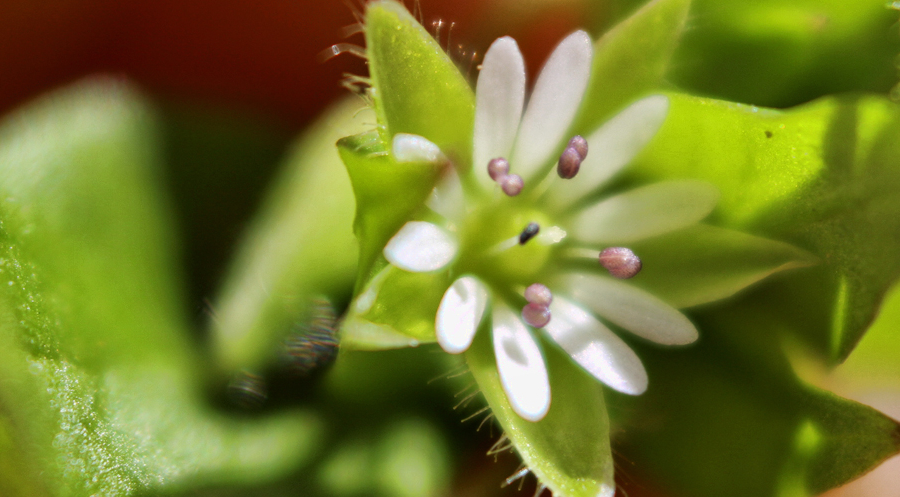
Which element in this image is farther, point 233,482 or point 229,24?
point 229,24

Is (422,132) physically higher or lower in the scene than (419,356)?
higher

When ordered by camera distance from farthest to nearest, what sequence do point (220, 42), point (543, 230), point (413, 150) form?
1. point (220, 42)
2. point (543, 230)
3. point (413, 150)

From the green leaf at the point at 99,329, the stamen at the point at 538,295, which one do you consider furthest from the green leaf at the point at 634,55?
the green leaf at the point at 99,329

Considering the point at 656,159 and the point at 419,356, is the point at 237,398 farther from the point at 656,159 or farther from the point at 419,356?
the point at 656,159

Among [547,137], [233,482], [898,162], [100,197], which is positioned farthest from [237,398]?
[898,162]

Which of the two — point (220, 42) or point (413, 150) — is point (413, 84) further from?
point (220, 42)

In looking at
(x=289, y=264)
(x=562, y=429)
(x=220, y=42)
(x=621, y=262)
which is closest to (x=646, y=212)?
(x=621, y=262)
